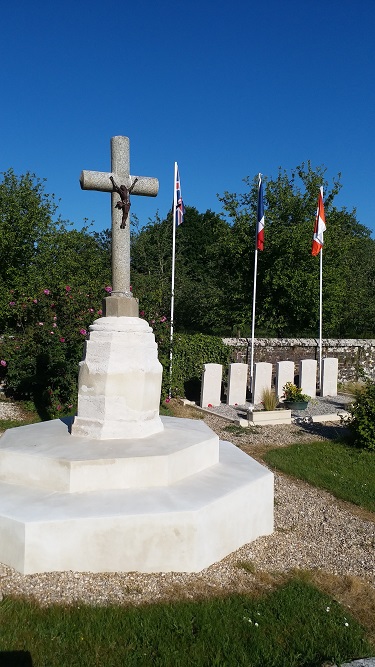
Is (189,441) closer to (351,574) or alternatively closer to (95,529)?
(95,529)

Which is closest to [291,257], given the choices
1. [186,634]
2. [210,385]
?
[210,385]

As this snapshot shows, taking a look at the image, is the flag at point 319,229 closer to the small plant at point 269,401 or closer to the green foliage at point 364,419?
the small plant at point 269,401

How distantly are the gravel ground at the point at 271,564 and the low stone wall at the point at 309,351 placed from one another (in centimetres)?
906

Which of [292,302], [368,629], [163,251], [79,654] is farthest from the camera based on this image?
[163,251]

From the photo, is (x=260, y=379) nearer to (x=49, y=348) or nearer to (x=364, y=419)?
(x=364, y=419)

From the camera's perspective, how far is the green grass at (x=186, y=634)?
303cm

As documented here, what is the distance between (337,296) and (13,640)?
64.9 feet

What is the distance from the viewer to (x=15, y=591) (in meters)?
3.72

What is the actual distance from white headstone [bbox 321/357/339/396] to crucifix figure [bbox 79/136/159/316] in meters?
10.8

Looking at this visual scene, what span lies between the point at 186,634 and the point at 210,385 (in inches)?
381

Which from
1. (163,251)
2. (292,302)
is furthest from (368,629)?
(163,251)

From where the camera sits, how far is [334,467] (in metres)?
7.84

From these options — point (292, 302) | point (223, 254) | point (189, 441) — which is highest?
point (223, 254)

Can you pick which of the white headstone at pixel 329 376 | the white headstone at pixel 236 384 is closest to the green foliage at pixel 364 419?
the white headstone at pixel 236 384
